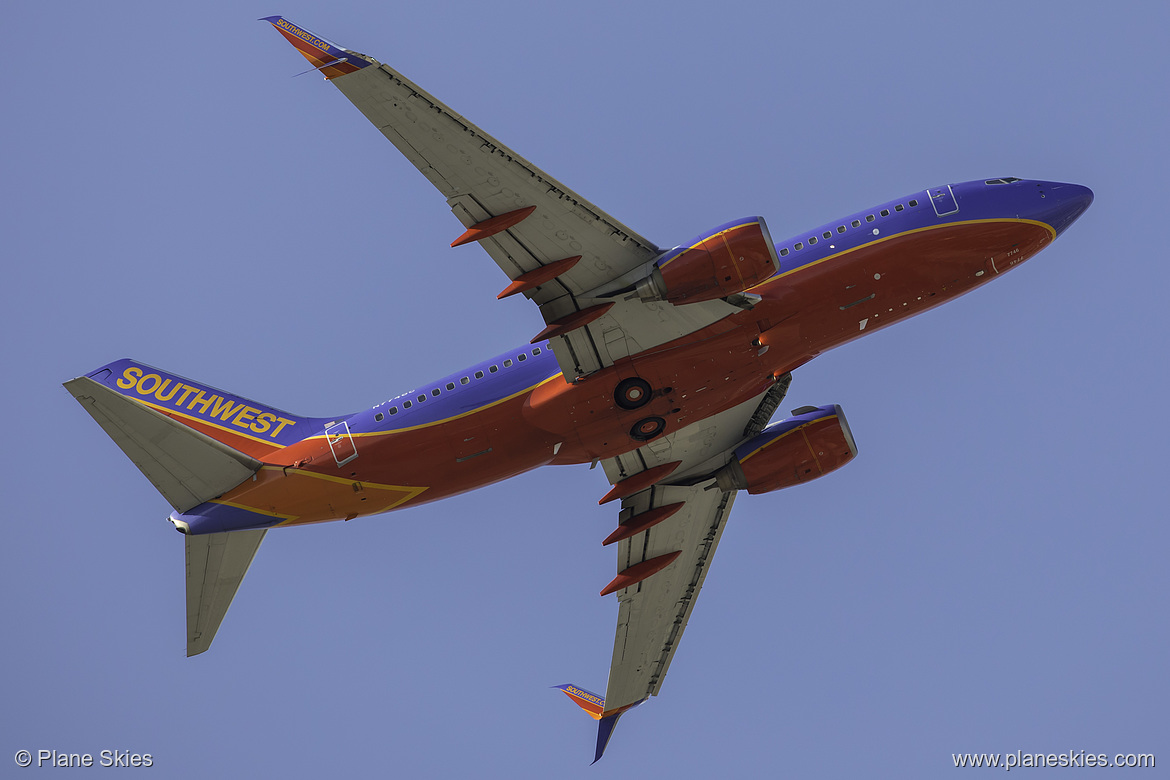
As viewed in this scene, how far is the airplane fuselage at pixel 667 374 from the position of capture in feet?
102

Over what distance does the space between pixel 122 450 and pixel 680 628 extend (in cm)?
2128

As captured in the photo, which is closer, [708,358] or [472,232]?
[472,232]

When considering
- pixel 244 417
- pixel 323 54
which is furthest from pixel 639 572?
pixel 323 54

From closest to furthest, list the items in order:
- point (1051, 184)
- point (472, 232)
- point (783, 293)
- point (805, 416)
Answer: point (472, 232)
point (783, 293)
point (1051, 184)
point (805, 416)

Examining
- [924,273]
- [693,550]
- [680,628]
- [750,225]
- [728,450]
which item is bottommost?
[680,628]

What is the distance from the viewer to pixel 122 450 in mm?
29250

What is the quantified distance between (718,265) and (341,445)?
12263 mm

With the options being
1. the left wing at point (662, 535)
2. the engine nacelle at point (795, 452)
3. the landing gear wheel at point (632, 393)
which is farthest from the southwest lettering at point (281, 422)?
the engine nacelle at point (795, 452)

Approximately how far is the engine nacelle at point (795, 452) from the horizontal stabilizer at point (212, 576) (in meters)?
16.1

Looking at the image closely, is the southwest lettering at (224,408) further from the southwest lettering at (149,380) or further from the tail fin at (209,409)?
the southwest lettering at (149,380)

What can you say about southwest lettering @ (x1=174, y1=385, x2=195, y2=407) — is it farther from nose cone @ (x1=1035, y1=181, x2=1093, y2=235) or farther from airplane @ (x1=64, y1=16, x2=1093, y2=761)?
nose cone @ (x1=1035, y1=181, x2=1093, y2=235)

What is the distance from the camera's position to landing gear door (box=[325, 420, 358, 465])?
1248 inches

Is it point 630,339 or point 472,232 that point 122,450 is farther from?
point 630,339

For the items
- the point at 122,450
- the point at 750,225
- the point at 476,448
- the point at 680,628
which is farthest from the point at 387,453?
the point at 680,628
